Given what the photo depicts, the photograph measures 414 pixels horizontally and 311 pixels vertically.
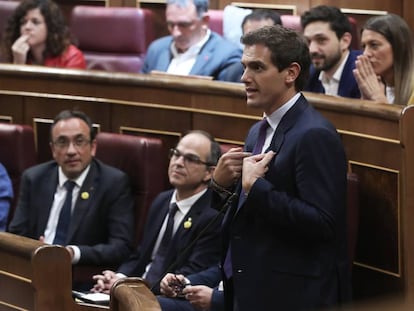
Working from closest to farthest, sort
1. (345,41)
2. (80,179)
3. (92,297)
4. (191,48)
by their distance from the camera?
1. (92,297)
2. (80,179)
3. (345,41)
4. (191,48)

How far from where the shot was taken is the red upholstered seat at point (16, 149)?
168 cm

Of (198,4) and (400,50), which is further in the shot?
(198,4)

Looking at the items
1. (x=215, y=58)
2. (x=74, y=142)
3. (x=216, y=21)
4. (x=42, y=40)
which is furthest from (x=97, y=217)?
(x=216, y=21)

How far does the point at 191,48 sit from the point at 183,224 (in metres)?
0.68

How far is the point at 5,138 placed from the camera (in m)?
1.68

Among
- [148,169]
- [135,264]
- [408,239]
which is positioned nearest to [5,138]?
[148,169]

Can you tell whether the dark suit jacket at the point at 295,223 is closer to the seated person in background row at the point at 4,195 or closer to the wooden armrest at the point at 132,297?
the wooden armrest at the point at 132,297

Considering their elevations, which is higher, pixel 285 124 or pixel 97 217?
pixel 285 124

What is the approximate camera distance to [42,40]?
2.08 meters

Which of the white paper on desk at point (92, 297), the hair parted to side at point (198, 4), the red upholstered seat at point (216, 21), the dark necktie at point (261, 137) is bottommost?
the white paper on desk at point (92, 297)

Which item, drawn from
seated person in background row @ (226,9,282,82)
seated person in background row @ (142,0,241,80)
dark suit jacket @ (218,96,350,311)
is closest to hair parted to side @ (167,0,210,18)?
seated person in background row @ (142,0,241,80)

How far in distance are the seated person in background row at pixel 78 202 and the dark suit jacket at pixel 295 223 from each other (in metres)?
0.52

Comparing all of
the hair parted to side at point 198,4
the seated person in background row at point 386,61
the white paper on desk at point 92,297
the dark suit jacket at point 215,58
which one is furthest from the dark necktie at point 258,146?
the hair parted to side at point 198,4

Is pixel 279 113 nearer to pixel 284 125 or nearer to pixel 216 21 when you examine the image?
pixel 284 125
